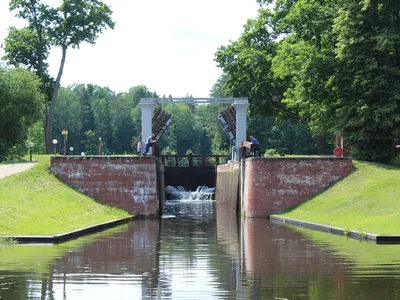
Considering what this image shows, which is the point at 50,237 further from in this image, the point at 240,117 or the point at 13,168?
the point at 240,117

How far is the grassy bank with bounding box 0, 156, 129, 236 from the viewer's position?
2375 centimetres

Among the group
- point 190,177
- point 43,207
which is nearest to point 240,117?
point 190,177

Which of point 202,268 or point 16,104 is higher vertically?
point 16,104

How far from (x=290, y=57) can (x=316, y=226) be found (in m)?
18.4

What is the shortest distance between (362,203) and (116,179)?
39.0 ft

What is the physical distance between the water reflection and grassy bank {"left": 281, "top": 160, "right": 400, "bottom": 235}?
1.67 metres

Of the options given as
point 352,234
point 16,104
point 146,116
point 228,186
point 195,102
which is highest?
point 195,102

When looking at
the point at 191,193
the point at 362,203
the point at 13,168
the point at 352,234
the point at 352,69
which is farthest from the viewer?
the point at 191,193

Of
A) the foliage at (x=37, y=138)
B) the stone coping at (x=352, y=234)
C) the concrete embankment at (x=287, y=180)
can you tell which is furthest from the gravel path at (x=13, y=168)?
the foliage at (x=37, y=138)

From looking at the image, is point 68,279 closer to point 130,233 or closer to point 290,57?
point 130,233

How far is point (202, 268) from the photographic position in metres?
16.3

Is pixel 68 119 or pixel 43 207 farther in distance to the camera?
pixel 68 119

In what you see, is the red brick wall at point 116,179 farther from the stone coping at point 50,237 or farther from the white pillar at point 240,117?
the white pillar at point 240,117

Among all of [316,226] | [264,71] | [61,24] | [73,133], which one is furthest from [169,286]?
[73,133]
